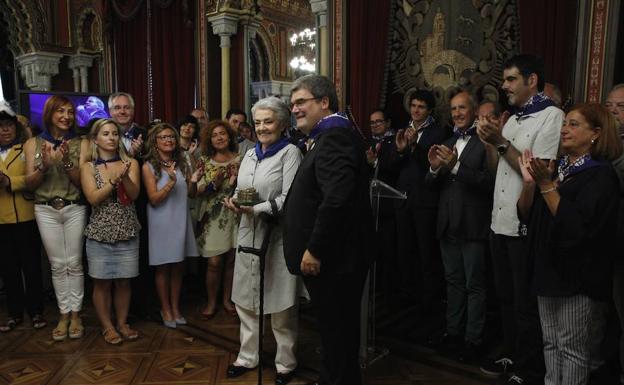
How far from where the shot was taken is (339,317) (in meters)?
2.10

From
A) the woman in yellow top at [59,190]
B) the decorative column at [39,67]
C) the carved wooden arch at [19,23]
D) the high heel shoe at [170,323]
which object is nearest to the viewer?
the woman in yellow top at [59,190]

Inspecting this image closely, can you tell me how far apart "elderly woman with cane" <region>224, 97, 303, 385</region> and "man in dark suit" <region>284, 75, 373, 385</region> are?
379 mm

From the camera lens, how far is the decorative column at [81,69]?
344 inches

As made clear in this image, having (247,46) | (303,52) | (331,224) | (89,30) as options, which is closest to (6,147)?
(331,224)

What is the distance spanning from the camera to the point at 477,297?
282cm

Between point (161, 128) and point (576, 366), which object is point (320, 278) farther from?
point (161, 128)

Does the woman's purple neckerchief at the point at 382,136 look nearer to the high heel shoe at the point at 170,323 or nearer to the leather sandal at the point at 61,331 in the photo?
the high heel shoe at the point at 170,323

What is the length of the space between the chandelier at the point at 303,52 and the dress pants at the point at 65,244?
27.1 ft

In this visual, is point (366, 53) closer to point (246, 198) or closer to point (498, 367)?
point (246, 198)

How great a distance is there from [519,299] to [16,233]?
3098 millimetres

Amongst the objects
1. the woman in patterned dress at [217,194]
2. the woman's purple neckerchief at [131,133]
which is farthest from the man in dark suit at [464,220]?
the woman's purple neckerchief at [131,133]

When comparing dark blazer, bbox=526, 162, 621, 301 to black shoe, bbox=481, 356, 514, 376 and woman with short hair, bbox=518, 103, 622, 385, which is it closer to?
woman with short hair, bbox=518, 103, 622, 385

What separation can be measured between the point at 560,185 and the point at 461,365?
1.33 meters

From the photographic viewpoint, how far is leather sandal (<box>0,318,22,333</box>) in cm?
337
